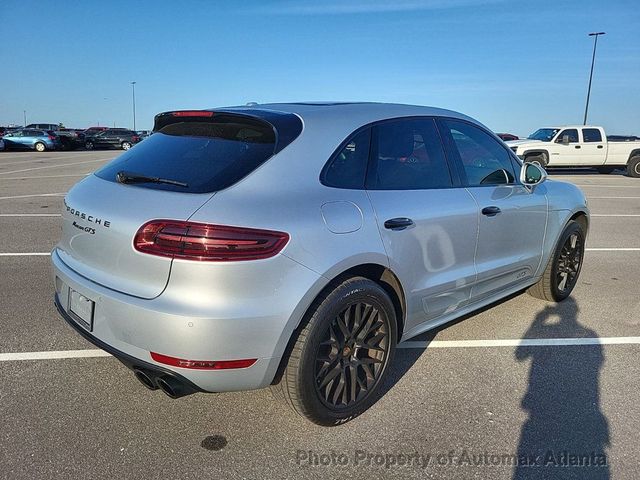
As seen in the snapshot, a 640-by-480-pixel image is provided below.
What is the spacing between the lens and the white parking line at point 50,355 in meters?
3.37

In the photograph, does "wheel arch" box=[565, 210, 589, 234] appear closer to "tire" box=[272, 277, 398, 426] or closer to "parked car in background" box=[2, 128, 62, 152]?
"tire" box=[272, 277, 398, 426]

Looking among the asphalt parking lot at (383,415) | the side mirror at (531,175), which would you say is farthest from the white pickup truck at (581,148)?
the asphalt parking lot at (383,415)

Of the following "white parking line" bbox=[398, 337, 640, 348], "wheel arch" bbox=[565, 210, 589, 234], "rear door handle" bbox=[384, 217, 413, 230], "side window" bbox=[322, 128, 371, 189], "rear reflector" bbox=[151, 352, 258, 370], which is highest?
"side window" bbox=[322, 128, 371, 189]

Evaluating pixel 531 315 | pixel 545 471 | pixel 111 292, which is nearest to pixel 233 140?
pixel 111 292

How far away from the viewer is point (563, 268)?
186 inches

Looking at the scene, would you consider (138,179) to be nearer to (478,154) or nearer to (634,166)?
(478,154)

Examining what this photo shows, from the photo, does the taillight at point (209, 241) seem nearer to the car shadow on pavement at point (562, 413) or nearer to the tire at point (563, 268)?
the car shadow on pavement at point (562, 413)

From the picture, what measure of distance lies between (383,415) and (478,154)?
2.01 meters

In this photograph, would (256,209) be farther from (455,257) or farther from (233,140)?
(455,257)

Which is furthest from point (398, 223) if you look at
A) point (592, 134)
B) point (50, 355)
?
point (592, 134)

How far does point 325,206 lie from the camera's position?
2490 millimetres

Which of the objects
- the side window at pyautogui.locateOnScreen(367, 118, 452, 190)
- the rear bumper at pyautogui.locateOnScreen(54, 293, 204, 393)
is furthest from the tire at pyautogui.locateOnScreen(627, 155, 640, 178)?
the rear bumper at pyautogui.locateOnScreen(54, 293, 204, 393)

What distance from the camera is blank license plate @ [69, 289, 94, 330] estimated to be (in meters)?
2.51

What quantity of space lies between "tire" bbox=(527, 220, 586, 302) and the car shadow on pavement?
0.55 meters
